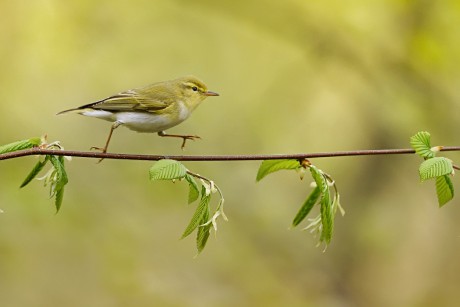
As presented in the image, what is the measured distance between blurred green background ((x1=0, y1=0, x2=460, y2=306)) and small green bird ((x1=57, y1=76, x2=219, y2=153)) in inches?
145

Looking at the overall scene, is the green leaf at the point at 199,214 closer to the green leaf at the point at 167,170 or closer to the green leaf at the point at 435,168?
the green leaf at the point at 167,170

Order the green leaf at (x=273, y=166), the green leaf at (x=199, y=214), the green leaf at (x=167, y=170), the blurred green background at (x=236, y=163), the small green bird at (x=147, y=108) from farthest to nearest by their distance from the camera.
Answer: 1. the blurred green background at (x=236, y=163)
2. the small green bird at (x=147, y=108)
3. the green leaf at (x=273, y=166)
4. the green leaf at (x=199, y=214)
5. the green leaf at (x=167, y=170)

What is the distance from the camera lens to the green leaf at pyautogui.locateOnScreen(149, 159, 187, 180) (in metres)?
2.16

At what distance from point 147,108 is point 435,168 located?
4.38 ft

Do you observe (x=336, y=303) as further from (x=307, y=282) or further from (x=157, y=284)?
(x=157, y=284)

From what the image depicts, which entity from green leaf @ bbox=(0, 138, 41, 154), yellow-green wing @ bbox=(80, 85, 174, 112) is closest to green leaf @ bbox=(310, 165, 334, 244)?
green leaf @ bbox=(0, 138, 41, 154)

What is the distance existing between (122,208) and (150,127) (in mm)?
5023

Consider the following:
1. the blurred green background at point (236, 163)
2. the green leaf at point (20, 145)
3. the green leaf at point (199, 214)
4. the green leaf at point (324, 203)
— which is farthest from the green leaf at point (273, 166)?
the blurred green background at point (236, 163)

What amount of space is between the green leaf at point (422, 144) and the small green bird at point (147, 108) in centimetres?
98

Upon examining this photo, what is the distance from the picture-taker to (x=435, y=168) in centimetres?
225

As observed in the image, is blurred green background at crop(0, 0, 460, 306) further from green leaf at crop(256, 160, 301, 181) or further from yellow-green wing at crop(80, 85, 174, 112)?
green leaf at crop(256, 160, 301, 181)

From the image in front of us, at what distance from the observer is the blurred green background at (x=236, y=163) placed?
7.59 metres

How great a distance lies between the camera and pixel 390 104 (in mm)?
7816

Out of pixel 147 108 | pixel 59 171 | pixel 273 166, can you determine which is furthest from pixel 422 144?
pixel 147 108
